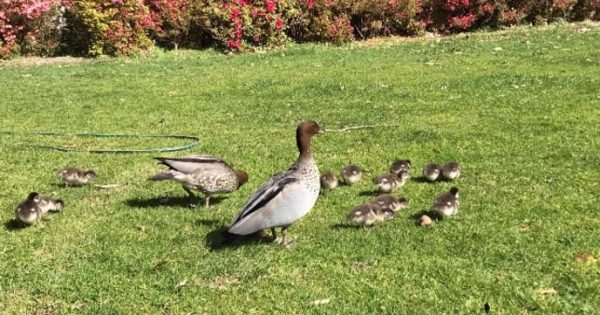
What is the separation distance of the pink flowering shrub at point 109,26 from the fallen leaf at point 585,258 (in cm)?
1771

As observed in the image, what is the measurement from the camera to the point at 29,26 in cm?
2166

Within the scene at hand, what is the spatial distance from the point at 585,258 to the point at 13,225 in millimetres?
5380

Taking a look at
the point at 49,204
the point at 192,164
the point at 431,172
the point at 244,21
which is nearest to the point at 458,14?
the point at 244,21

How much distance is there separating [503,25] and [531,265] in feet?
65.6

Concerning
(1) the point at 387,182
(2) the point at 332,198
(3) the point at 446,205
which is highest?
(3) the point at 446,205

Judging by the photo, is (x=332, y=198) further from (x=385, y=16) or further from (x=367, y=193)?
(x=385, y=16)

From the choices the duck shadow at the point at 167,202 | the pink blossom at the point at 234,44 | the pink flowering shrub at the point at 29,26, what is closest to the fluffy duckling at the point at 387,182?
the duck shadow at the point at 167,202

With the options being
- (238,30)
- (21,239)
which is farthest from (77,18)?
(21,239)

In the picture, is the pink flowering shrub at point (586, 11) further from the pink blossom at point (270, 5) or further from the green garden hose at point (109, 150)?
the green garden hose at point (109, 150)

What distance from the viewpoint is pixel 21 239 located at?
6.79 metres

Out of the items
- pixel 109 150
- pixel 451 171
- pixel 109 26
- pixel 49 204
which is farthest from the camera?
pixel 109 26

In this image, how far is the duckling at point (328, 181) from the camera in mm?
7871

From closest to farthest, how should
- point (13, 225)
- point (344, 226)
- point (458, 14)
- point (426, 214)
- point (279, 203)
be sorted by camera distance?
point (279, 203), point (344, 226), point (426, 214), point (13, 225), point (458, 14)

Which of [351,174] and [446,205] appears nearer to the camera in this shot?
[446,205]
